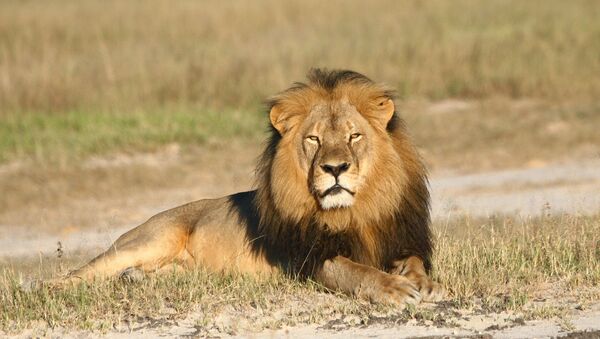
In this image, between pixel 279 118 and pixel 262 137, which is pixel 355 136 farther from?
pixel 262 137

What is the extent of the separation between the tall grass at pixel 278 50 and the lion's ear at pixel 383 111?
25.6 ft

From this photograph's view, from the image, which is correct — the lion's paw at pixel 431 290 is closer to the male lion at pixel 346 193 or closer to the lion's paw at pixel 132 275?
the male lion at pixel 346 193

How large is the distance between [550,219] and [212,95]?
7.22 meters

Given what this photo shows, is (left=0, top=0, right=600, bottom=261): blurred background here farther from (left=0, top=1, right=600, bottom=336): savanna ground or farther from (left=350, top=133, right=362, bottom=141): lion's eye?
(left=350, top=133, right=362, bottom=141): lion's eye

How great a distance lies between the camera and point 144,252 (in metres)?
6.13

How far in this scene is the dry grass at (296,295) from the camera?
4988 millimetres

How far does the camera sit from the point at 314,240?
17.4ft

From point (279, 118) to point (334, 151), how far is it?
1.39 ft

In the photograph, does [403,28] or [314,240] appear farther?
[403,28]

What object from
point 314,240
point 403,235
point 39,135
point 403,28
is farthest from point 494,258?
point 403,28

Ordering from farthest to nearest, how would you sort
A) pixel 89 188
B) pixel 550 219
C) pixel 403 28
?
1. pixel 403 28
2. pixel 89 188
3. pixel 550 219

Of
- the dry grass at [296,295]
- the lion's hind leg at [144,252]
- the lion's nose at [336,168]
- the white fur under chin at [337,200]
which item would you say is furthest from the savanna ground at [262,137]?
the lion's nose at [336,168]

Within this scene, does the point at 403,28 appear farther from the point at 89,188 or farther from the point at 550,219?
the point at 550,219

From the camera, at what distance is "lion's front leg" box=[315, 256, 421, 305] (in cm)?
498
